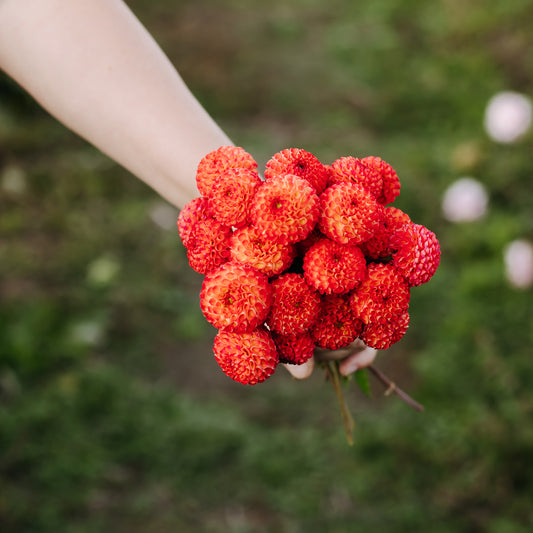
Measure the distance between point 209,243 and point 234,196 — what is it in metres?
0.09

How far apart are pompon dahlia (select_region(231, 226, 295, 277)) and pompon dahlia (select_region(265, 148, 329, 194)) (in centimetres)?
11

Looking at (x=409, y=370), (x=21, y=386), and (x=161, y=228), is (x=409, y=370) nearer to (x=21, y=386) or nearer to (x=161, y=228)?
(x=161, y=228)

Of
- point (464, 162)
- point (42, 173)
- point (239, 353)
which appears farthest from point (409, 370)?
point (42, 173)

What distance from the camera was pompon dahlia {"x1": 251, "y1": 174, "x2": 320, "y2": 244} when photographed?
87 centimetres

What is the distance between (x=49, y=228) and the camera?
9.63 ft

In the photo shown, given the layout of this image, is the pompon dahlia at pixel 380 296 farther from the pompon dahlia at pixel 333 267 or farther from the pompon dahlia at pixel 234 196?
the pompon dahlia at pixel 234 196

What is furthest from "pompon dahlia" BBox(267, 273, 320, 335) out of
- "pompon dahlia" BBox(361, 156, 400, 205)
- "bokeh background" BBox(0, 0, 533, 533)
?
"bokeh background" BBox(0, 0, 533, 533)

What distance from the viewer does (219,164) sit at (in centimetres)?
97

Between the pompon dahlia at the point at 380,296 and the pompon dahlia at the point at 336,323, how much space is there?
2 centimetres

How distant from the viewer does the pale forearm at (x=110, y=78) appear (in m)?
1.22

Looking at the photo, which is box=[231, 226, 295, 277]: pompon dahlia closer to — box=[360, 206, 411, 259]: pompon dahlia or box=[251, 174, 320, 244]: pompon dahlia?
box=[251, 174, 320, 244]: pompon dahlia

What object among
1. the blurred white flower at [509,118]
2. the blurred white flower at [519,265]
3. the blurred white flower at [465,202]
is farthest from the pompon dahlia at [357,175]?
the blurred white flower at [509,118]

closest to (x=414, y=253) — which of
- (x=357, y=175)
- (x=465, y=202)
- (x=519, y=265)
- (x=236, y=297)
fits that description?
(x=357, y=175)

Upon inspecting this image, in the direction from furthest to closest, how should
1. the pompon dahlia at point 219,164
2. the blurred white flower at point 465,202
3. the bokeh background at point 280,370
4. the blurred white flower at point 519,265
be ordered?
1. the blurred white flower at point 465,202
2. the blurred white flower at point 519,265
3. the bokeh background at point 280,370
4. the pompon dahlia at point 219,164
